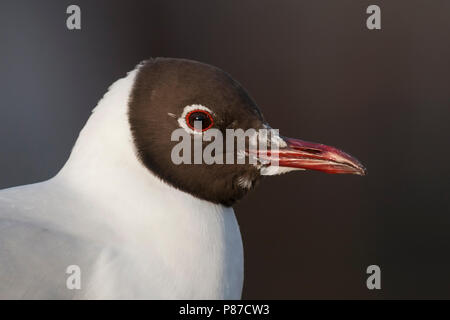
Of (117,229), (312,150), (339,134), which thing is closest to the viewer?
(117,229)

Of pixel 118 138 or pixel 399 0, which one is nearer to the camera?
pixel 118 138

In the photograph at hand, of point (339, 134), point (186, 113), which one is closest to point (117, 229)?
point (186, 113)

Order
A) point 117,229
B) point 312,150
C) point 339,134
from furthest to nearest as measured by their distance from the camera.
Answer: point 339,134 → point 312,150 → point 117,229

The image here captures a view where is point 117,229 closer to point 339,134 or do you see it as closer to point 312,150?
point 312,150

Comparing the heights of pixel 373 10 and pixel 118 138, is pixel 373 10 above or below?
above

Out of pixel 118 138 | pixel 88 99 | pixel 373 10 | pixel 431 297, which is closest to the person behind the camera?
pixel 118 138

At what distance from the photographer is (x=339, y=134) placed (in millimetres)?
3275

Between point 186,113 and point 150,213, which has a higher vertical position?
point 186,113

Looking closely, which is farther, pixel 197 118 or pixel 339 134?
pixel 339 134

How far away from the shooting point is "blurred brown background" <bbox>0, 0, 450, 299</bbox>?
313cm

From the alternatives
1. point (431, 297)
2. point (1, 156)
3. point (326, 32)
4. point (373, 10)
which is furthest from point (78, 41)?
point (431, 297)

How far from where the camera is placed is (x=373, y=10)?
319 cm

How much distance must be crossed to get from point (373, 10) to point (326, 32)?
0.27m

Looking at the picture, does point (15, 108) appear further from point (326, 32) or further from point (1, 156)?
point (326, 32)
